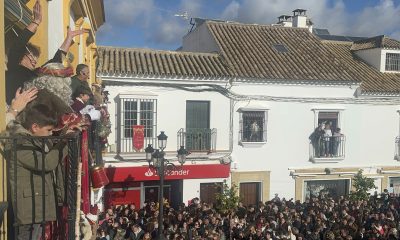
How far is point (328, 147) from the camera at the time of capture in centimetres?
1783

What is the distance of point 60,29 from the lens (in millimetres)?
6789

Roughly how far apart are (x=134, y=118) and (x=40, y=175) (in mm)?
12411

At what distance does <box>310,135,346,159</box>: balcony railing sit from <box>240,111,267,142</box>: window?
7.69 ft

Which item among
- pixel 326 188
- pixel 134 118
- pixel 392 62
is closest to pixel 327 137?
pixel 326 188

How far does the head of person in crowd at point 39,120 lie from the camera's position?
9.59 feet

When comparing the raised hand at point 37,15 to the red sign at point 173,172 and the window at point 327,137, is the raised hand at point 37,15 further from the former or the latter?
the window at point 327,137

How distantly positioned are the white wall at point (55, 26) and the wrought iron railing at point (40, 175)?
3269 millimetres

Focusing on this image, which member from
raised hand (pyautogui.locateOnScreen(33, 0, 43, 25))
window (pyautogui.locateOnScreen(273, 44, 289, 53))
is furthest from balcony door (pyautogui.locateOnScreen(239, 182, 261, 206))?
raised hand (pyautogui.locateOnScreen(33, 0, 43, 25))

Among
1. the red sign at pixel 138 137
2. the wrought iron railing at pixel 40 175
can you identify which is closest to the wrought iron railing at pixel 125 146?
the red sign at pixel 138 137

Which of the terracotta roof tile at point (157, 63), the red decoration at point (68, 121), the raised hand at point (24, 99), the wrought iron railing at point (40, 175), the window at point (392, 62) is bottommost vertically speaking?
the wrought iron railing at point (40, 175)

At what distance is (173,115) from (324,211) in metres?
6.35

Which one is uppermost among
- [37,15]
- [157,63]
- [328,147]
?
[157,63]

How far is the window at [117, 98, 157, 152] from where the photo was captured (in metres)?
15.1

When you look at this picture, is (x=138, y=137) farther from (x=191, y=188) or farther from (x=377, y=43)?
(x=377, y=43)
